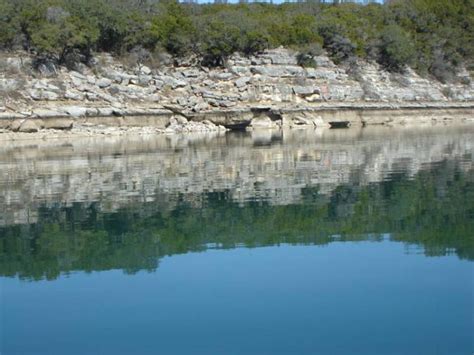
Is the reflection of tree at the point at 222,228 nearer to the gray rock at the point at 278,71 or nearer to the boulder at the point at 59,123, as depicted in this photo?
the boulder at the point at 59,123

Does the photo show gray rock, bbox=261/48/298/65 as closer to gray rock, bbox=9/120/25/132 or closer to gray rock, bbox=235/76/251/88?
gray rock, bbox=235/76/251/88

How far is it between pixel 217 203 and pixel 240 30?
4645cm

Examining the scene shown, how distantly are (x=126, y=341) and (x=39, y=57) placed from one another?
5029cm

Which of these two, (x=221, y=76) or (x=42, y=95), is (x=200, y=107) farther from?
(x=42, y=95)

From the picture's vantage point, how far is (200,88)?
6009 cm

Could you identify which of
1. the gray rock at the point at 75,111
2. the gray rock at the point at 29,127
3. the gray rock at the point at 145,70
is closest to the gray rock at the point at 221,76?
the gray rock at the point at 145,70

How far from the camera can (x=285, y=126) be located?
6084 cm

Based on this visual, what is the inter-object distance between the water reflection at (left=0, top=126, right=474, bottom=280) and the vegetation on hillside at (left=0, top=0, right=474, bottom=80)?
2311cm

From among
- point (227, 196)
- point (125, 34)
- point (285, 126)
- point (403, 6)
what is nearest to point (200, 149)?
point (227, 196)

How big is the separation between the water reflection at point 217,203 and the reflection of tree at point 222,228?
29mm

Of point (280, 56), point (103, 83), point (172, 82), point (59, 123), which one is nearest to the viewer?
point (59, 123)

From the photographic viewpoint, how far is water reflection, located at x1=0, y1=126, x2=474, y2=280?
48.0 ft

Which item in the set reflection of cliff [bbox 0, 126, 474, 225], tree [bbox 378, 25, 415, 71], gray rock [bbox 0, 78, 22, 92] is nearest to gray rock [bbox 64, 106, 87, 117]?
reflection of cliff [bbox 0, 126, 474, 225]

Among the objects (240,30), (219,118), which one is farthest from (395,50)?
(219,118)
